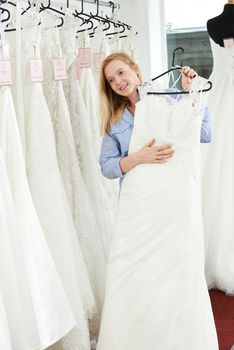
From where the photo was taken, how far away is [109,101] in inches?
71.3

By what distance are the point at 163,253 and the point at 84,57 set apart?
863 millimetres

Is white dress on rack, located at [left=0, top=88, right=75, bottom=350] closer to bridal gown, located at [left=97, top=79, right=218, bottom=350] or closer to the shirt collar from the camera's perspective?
bridal gown, located at [left=97, top=79, right=218, bottom=350]

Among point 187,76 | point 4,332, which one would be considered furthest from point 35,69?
point 4,332

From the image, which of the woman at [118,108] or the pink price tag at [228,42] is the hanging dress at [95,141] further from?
the pink price tag at [228,42]

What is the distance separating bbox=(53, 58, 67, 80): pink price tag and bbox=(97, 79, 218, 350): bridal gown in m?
0.35

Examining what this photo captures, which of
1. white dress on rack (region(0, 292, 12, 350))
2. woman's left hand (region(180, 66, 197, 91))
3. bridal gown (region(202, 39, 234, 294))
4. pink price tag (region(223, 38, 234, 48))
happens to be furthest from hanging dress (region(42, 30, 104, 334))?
pink price tag (region(223, 38, 234, 48))

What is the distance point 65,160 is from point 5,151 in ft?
1.10

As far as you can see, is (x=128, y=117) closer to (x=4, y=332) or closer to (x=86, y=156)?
(x=86, y=156)

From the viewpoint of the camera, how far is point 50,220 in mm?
1688

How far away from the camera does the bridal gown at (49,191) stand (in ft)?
5.48

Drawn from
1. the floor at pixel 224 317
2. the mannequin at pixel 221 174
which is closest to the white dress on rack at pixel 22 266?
the floor at pixel 224 317

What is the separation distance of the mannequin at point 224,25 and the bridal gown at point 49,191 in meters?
1.01

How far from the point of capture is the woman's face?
173 centimetres

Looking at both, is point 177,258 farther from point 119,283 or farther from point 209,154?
point 209,154
